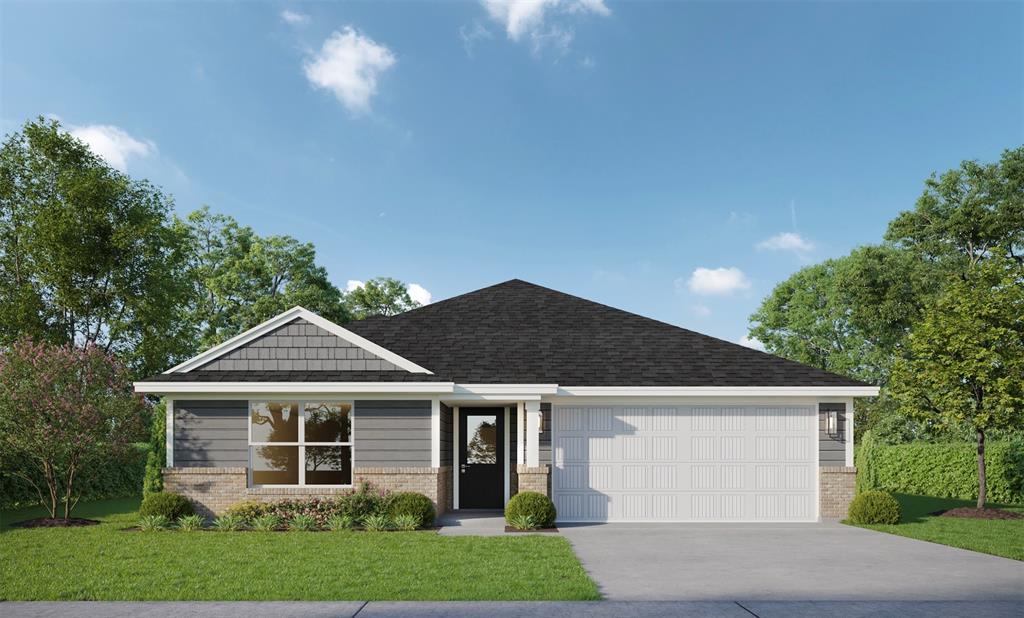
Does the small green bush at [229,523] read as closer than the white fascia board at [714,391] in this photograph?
Yes

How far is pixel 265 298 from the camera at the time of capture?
37062mm

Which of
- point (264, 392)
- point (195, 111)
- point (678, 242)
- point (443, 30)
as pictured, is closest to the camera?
point (264, 392)

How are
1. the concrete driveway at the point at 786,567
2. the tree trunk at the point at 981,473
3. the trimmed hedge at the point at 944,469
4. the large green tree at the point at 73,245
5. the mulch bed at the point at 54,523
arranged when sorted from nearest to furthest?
1. the concrete driveway at the point at 786,567
2. the mulch bed at the point at 54,523
3. the tree trunk at the point at 981,473
4. the trimmed hedge at the point at 944,469
5. the large green tree at the point at 73,245

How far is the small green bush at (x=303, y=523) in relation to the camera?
1327 centimetres

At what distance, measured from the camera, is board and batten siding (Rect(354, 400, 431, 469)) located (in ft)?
47.2

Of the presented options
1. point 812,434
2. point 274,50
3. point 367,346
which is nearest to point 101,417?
point 367,346

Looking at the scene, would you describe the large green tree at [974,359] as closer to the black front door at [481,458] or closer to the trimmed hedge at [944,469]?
the trimmed hedge at [944,469]

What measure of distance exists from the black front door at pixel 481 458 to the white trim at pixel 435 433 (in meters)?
2.14

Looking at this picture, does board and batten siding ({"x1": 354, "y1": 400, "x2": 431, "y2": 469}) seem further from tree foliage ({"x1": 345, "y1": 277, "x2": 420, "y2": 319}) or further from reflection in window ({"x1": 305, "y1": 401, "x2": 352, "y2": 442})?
tree foliage ({"x1": 345, "y1": 277, "x2": 420, "y2": 319})

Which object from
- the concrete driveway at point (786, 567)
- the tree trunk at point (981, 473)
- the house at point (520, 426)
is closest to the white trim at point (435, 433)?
the house at point (520, 426)

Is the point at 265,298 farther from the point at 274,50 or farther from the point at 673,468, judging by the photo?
the point at 673,468

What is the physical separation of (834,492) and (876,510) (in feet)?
2.96

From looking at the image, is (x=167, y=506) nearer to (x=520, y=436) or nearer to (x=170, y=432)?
(x=170, y=432)

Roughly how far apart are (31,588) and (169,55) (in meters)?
17.5
